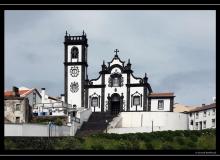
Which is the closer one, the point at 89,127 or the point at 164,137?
the point at 164,137

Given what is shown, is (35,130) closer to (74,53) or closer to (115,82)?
(74,53)

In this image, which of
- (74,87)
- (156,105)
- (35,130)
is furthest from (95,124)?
(35,130)

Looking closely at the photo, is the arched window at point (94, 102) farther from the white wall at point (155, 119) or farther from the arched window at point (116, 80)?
the white wall at point (155, 119)

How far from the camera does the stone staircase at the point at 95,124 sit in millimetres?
42156

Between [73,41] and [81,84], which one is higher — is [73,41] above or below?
above

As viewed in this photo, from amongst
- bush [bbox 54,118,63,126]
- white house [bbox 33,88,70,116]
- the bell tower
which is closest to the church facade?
the bell tower

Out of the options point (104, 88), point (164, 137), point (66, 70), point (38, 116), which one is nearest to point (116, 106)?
point (104, 88)

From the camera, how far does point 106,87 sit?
2119 inches

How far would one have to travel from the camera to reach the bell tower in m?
53.0

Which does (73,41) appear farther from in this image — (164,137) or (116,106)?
(164,137)

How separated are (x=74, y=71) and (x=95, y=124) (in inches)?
389

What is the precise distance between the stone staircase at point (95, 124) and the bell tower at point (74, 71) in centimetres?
325
